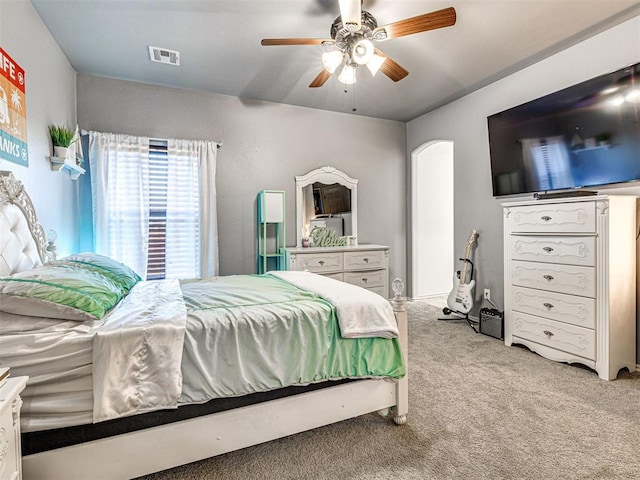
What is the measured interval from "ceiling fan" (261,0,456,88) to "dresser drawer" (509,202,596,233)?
165cm

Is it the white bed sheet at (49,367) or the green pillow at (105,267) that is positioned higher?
the green pillow at (105,267)

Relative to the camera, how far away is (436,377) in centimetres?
244

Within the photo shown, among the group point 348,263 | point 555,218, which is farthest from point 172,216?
point 555,218

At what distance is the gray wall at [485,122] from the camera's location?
8.59ft

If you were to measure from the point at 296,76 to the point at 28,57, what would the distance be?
2125 mm

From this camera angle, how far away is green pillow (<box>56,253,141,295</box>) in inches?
74.6

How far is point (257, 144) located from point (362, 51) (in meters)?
2.18

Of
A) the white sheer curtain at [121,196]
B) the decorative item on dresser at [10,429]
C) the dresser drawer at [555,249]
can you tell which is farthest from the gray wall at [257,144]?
the decorative item on dresser at [10,429]

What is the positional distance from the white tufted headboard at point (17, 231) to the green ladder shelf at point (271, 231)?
6.94ft

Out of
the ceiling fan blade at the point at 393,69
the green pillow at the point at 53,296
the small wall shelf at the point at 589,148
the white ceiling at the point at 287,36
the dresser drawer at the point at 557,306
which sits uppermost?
the white ceiling at the point at 287,36

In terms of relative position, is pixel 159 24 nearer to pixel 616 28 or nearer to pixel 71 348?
pixel 71 348

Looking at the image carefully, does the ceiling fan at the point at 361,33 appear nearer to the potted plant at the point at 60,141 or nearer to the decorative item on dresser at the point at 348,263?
→ the potted plant at the point at 60,141

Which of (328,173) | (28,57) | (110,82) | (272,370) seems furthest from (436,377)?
(110,82)

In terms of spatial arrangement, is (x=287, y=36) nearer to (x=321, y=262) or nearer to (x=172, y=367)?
(x=321, y=262)
